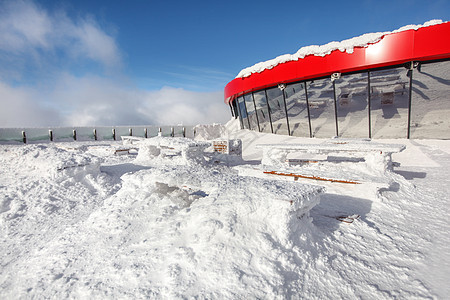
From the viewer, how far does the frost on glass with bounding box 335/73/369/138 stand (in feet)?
34.4

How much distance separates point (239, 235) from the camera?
2.05 m

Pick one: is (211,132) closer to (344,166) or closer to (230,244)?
(344,166)

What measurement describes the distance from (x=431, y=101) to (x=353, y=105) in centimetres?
277

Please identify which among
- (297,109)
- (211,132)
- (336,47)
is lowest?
(211,132)

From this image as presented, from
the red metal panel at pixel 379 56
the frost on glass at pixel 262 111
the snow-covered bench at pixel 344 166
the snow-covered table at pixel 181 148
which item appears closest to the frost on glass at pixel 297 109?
the red metal panel at pixel 379 56

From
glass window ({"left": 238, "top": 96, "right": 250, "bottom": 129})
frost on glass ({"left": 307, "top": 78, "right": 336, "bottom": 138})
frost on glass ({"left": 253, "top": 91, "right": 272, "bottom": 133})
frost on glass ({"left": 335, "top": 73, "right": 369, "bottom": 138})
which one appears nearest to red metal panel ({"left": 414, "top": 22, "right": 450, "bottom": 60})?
frost on glass ({"left": 335, "top": 73, "right": 369, "bottom": 138})

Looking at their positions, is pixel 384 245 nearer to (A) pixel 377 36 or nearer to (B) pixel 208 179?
(B) pixel 208 179

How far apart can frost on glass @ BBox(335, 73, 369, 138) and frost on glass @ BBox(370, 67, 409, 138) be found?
30 centimetres

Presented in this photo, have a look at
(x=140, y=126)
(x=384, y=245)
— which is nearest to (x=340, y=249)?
(x=384, y=245)

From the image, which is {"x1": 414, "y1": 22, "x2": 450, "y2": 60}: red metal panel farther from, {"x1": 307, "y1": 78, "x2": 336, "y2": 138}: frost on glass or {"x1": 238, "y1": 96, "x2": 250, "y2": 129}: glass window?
{"x1": 238, "y1": 96, "x2": 250, "y2": 129}: glass window

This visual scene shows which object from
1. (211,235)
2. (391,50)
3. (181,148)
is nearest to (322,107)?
(391,50)

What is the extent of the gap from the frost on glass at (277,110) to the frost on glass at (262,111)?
419 millimetres

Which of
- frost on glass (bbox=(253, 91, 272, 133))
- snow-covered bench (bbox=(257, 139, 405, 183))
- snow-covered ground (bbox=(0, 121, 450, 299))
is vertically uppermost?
frost on glass (bbox=(253, 91, 272, 133))

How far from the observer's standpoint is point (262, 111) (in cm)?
1451
